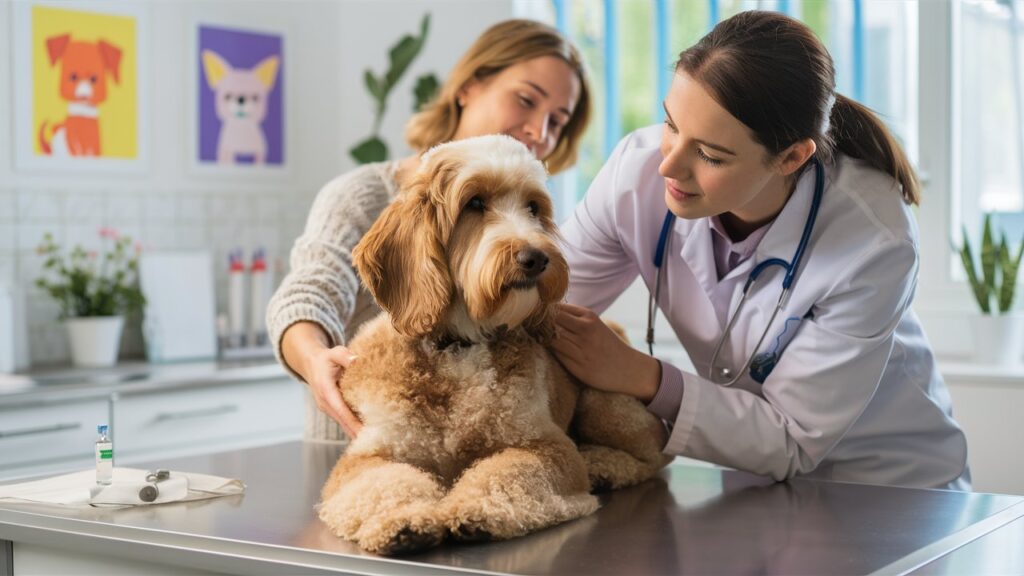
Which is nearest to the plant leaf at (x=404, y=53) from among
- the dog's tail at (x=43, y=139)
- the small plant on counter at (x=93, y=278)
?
the small plant on counter at (x=93, y=278)

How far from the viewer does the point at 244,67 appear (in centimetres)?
446

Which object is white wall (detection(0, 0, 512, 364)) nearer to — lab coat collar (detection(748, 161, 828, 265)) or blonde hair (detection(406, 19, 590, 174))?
blonde hair (detection(406, 19, 590, 174))

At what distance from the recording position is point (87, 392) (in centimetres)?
325

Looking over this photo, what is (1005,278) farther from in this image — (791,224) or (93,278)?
(93,278)

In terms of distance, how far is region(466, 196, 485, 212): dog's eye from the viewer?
145cm

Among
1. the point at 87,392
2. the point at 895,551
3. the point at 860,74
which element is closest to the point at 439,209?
the point at 895,551

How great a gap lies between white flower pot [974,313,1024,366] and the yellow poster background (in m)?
3.00

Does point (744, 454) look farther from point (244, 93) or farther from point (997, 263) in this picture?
Answer: point (244, 93)

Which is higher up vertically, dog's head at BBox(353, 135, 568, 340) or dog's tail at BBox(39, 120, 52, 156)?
dog's tail at BBox(39, 120, 52, 156)

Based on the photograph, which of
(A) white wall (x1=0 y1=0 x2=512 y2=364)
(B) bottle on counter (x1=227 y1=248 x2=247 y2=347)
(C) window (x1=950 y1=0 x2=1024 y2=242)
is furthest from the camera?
(B) bottle on counter (x1=227 y1=248 x2=247 y2=347)

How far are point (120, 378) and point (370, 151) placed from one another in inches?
53.6

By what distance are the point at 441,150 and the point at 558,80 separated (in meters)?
0.85

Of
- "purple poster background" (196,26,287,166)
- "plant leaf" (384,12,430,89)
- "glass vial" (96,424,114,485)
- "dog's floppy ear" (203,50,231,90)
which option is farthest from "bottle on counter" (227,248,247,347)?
"glass vial" (96,424,114,485)

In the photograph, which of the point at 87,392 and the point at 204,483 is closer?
the point at 204,483
